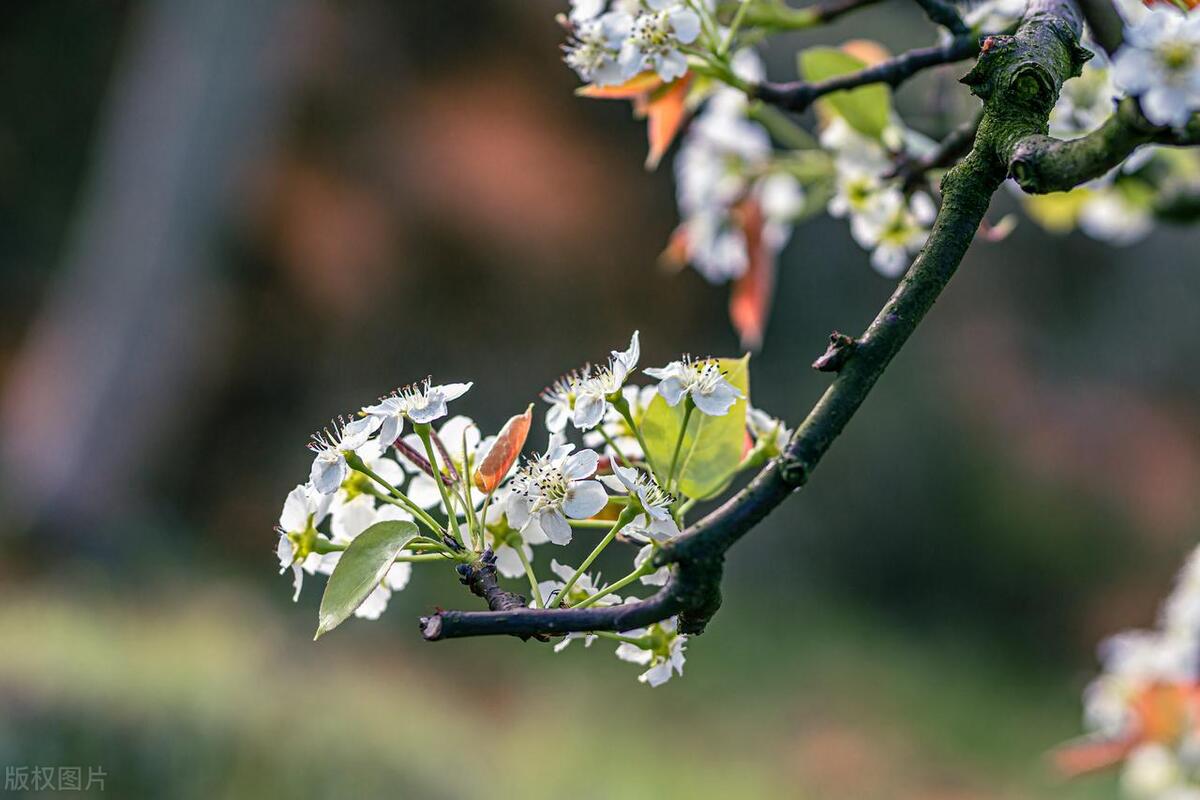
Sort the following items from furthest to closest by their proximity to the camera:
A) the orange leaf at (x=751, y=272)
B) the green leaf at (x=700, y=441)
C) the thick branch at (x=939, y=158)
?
1. the orange leaf at (x=751, y=272)
2. the thick branch at (x=939, y=158)
3. the green leaf at (x=700, y=441)

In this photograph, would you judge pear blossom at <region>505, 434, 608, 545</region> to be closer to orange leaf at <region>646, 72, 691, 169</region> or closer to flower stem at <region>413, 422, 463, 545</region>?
flower stem at <region>413, 422, 463, 545</region>

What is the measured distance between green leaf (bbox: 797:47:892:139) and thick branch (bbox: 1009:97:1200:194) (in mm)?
279

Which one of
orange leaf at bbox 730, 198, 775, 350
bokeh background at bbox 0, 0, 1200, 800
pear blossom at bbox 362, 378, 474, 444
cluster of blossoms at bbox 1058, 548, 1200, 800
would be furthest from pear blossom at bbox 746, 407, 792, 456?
bokeh background at bbox 0, 0, 1200, 800

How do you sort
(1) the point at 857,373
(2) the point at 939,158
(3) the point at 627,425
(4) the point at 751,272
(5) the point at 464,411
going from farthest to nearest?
1. (5) the point at 464,411
2. (4) the point at 751,272
3. (2) the point at 939,158
4. (3) the point at 627,425
5. (1) the point at 857,373

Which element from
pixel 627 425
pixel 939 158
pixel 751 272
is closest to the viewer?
pixel 627 425

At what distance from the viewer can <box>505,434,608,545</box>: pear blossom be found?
1.12 feet

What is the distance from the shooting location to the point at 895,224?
23.7 inches

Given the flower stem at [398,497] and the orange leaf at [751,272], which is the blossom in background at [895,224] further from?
the flower stem at [398,497]

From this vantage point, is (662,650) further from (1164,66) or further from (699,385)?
(1164,66)

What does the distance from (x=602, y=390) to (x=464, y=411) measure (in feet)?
8.42

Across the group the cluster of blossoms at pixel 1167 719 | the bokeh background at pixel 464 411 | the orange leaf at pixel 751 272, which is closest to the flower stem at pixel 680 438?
the orange leaf at pixel 751 272

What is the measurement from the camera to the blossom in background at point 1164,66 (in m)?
0.31

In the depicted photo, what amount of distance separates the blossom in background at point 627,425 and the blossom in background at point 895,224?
23cm

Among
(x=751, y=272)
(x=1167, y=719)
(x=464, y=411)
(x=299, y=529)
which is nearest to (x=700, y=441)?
(x=299, y=529)
